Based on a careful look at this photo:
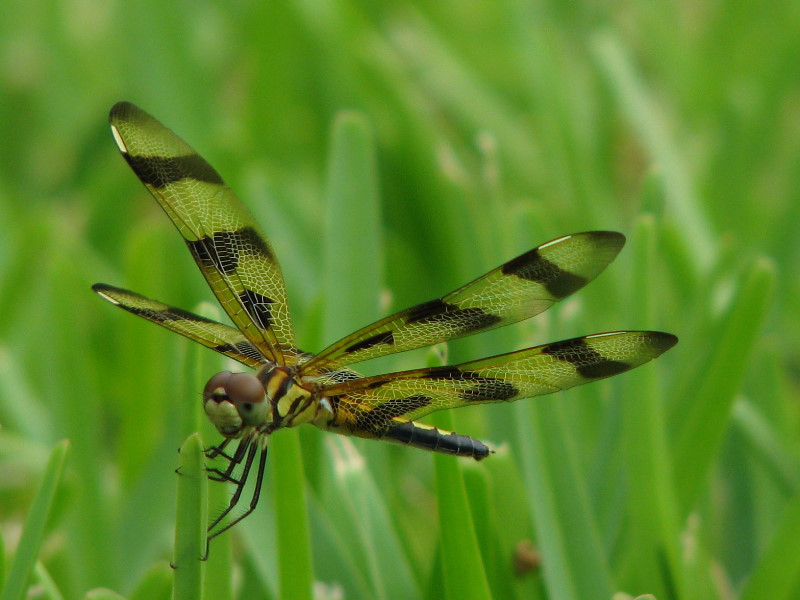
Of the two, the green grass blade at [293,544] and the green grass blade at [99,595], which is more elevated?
the green grass blade at [293,544]

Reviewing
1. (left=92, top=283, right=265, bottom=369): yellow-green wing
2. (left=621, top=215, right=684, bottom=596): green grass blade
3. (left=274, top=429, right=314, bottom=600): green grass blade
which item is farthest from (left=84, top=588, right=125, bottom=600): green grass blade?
(left=621, top=215, right=684, bottom=596): green grass blade

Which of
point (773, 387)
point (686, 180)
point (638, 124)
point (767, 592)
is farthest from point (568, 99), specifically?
point (767, 592)

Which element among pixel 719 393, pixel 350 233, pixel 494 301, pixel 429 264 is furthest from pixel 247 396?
pixel 429 264

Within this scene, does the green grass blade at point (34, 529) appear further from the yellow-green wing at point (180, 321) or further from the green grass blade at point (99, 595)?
the yellow-green wing at point (180, 321)

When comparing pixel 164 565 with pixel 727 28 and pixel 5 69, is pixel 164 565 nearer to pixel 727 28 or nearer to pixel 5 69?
pixel 5 69

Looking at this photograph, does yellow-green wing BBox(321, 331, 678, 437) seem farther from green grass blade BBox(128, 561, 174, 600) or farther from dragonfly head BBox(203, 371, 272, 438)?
green grass blade BBox(128, 561, 174, 600)

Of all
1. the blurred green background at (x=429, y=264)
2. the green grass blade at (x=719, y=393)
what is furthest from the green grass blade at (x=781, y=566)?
the green grass blade at (x=719, y=393)
